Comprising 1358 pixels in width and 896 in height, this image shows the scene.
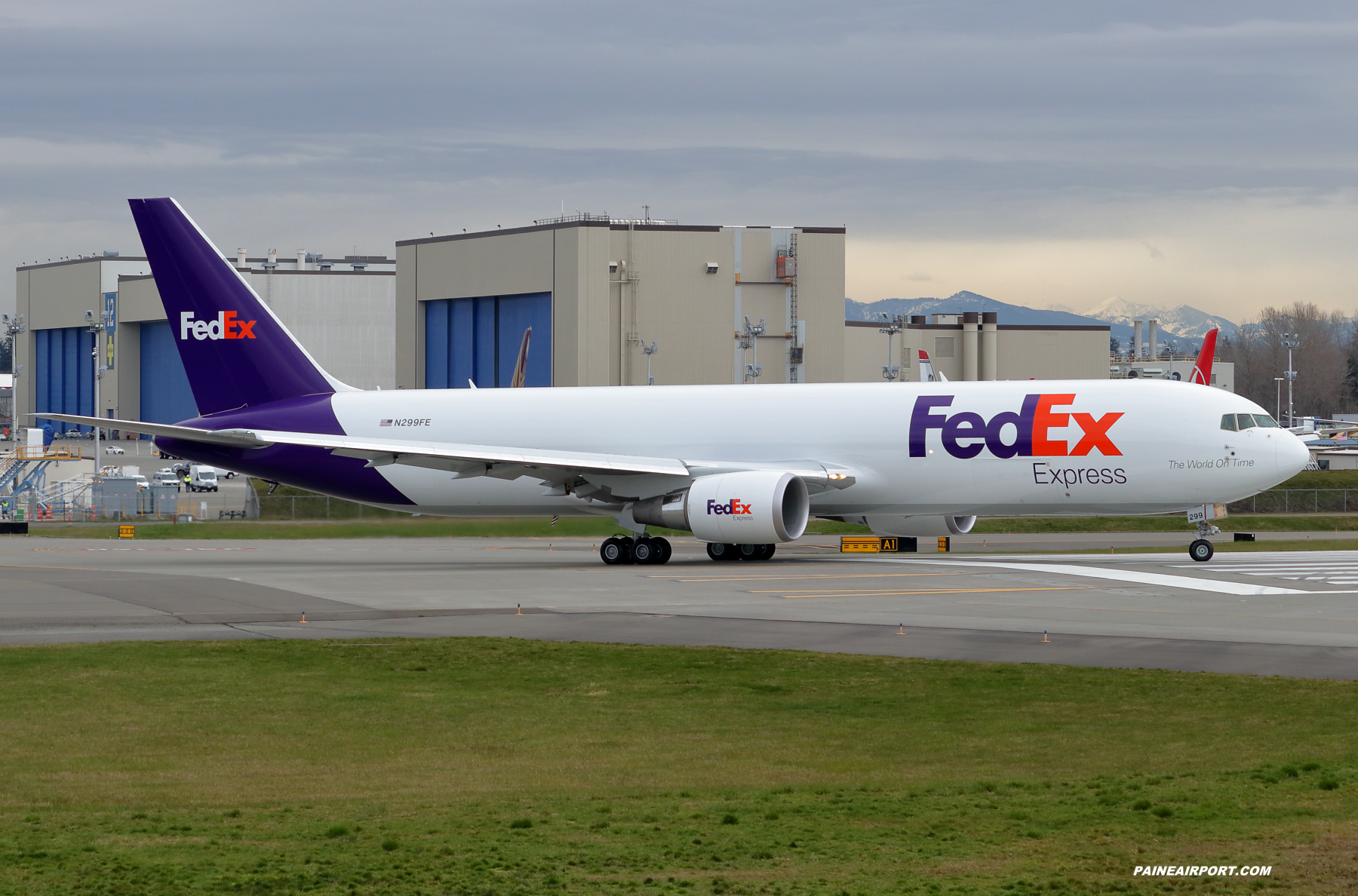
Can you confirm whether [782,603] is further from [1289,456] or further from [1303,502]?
[1303,502]

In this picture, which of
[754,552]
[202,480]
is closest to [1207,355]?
[754,552]

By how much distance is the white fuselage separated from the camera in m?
34.6

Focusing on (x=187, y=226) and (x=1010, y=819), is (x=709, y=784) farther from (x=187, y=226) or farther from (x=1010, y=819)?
(x=187, y=226)

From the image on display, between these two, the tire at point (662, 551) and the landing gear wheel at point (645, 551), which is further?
the landing gear wheel at point (645, 551)

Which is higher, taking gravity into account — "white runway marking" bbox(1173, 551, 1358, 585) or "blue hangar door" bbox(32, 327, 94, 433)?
"blue hangar door" bbox(32, 327, 94, 433)

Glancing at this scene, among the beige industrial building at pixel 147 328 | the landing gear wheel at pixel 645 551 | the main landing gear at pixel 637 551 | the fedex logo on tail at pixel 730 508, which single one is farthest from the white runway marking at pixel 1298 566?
the beige industrial building at pixel 147 328

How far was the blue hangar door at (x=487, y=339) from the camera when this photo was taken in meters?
111

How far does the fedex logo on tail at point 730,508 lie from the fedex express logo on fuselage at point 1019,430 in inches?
179

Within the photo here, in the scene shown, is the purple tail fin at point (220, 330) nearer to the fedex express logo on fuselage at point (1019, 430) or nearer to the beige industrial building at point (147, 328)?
the fedex express logo on fuselage at point (1019, 430)

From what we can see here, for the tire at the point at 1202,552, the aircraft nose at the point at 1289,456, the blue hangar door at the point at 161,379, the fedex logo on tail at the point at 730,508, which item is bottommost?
the tire at the point at 1202,552

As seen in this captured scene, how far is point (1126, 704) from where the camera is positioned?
49.9 feet

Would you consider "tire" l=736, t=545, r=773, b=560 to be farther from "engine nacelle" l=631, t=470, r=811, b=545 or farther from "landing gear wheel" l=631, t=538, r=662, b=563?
"engine nacelle" l=631, t=470, r=811, b=545

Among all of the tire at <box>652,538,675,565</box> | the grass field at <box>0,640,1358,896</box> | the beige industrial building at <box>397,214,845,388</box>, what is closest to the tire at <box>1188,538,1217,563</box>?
the tire at <box>652,538,675,565</box>

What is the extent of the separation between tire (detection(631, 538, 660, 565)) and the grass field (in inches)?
690
